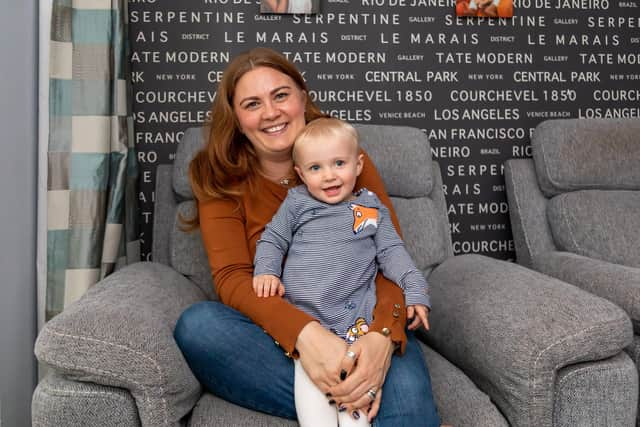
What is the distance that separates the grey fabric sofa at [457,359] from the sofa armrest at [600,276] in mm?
164

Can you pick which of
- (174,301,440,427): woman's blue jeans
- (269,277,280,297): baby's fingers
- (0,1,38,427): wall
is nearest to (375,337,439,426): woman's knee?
(174,301,440,427): woman's blue jeans

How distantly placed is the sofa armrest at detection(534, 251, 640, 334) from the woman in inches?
20.0

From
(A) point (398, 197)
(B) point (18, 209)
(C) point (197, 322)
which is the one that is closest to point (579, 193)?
(A) point (398, 197)

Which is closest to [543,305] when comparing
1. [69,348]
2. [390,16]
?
[69,348]

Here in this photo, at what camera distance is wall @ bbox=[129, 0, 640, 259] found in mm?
1854

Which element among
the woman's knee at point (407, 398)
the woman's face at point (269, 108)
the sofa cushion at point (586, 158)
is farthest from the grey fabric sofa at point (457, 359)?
the sofa cushion at point (586, 158)

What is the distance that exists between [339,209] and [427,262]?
1.60ft

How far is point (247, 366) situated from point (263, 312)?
0.11 m

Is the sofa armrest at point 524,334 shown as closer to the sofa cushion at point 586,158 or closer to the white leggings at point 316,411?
the white leggings at point 316,411

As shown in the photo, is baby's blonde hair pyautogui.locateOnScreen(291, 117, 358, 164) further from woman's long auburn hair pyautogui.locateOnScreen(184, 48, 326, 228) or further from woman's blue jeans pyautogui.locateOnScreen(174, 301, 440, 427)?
woman's blue jeans pyautogui.locateOnScreen(174, 301, 440, 427)

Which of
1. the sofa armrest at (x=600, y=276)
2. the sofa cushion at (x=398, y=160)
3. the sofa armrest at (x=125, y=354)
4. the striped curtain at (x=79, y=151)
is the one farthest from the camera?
the sofa cushion at (x=398, y=160)

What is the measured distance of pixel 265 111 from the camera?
4.24ft

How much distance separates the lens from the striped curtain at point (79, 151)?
1.43 meters

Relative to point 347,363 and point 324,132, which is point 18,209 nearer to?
point 324,132
